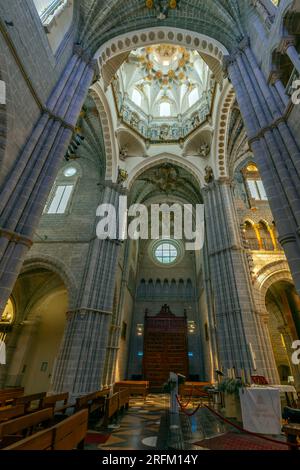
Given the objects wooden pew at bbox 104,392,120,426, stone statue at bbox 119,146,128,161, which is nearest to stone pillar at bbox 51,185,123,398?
wooden pew at bbox 104,392,120,426

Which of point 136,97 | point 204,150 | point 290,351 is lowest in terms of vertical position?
point 290,351

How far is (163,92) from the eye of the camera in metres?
19.6

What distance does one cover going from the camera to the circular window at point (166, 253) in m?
22.0

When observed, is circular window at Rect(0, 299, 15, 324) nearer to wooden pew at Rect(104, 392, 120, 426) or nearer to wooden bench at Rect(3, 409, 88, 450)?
wooden pew at Rect(104, 392, 120, 426)

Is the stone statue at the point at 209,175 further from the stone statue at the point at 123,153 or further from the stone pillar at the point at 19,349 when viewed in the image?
the stone pillar at the point at 19,349

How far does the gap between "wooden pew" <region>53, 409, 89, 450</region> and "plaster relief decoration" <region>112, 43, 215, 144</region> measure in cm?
1635

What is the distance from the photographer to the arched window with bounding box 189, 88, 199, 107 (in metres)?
18.0

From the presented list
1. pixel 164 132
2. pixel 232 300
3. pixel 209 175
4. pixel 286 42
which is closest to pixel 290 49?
pixel 286 42

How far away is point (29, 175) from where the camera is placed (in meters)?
6.06

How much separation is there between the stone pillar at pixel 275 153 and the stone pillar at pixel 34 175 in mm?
5704

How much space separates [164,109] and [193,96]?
264 centimetres

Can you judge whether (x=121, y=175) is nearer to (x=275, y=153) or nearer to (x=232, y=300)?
(x=232, y=300)
